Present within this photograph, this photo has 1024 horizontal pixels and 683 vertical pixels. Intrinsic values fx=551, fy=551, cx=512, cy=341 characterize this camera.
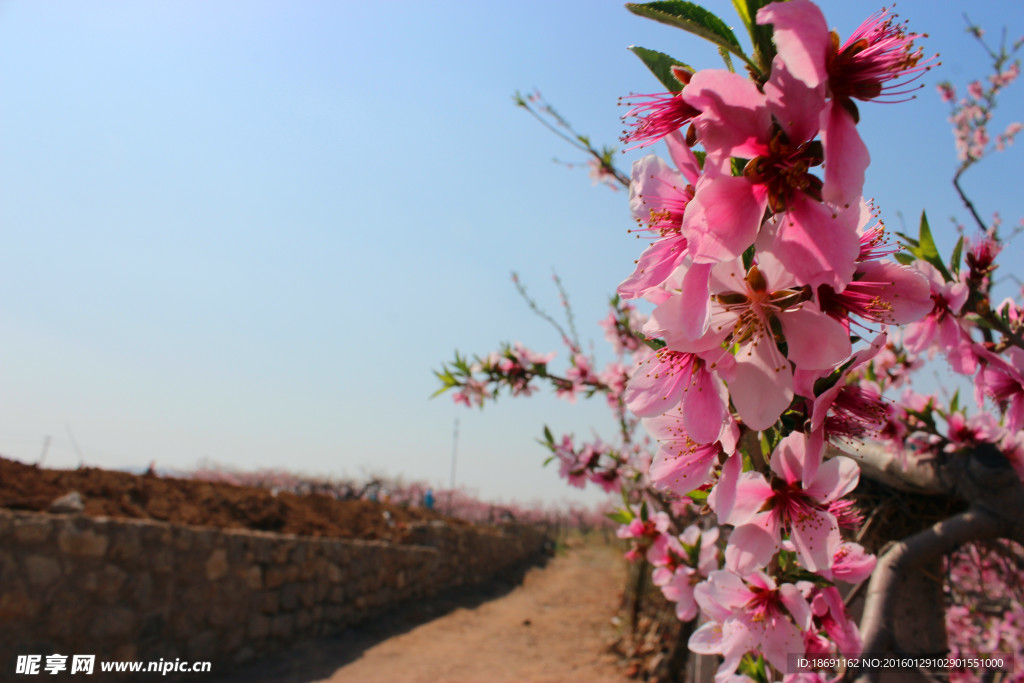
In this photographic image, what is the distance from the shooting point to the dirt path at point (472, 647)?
4.97 meters

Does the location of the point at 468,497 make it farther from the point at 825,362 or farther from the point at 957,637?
the point at 825,362

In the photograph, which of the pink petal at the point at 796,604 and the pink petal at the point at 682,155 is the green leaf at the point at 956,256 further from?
the pink petal at the point at 682,155

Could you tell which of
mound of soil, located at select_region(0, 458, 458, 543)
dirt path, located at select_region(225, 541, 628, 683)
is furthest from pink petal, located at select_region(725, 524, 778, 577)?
dirt path, located at select_region(225, 541, 628, 683)

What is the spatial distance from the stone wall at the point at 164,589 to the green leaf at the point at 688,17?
4.31 metres

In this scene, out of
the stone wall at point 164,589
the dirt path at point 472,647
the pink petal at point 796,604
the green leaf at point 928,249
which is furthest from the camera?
the dirt path at point 472,647

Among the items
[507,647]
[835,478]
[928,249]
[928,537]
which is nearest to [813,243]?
[835,478]

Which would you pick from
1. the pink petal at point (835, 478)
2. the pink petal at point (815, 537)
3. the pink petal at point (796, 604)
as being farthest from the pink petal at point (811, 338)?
the pink petal at point (796, 604)

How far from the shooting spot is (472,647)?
6.44m

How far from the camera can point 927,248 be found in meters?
1.42

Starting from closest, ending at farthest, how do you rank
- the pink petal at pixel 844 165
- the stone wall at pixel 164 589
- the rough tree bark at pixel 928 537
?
the pink petal at pixel 844 165 < the rough tree bark at pixel 928 537 < the stone wall at pixel 164 589

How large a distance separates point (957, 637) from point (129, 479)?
808 cm

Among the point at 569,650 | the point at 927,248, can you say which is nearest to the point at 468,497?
the point at 569,650

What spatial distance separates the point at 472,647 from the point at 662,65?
6949mm

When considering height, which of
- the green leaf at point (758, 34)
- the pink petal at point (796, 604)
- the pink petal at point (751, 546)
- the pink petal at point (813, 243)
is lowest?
the pink petal at point (796, 604)
